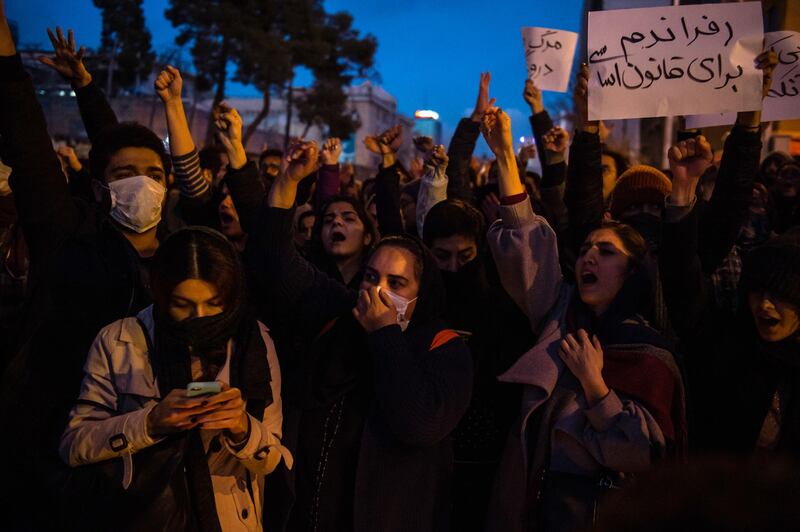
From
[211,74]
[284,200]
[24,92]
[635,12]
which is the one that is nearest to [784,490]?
[284,200]

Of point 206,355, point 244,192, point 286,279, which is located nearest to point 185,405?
point 206,355

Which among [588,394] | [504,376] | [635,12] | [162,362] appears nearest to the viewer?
[162,362]

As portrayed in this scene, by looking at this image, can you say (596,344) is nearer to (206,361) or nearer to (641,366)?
(641,366)

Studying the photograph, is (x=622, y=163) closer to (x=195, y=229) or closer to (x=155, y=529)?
(x=195, y=229)

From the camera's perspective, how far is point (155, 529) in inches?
96.8

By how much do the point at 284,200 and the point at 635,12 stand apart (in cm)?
212

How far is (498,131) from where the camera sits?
138 inches

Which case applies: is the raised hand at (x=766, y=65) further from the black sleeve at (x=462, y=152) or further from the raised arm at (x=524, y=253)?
the black sleeve at (x=462, y=152)

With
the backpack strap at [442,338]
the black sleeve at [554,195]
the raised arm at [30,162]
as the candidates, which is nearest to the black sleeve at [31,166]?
the raised arm at [30,162]

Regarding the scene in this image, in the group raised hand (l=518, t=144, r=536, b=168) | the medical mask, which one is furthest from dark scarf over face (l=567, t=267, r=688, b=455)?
raised hand (l=518, t=144, r=536, b=168)

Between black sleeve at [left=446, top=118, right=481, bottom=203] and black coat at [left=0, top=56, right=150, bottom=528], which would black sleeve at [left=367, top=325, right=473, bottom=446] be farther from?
black sleeve at [left=446, top=118, right=481, bottom=203]

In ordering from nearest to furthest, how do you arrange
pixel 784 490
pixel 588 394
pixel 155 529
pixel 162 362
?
pixel 784 490, pixel 155 529, pixel 162 362, pixel 588 394

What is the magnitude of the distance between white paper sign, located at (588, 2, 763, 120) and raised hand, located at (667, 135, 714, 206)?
521 millimetres

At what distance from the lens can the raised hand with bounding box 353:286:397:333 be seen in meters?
2.89
